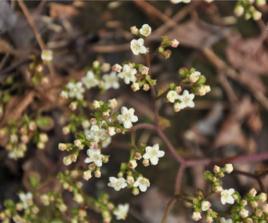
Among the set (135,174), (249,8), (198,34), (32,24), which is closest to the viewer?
(135,174)

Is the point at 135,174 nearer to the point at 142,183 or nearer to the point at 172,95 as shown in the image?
the point at 142,183

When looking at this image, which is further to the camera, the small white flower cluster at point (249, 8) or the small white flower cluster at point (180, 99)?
the small white flower cluster at point (249, 8)

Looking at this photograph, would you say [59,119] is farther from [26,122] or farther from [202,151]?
[202,151]

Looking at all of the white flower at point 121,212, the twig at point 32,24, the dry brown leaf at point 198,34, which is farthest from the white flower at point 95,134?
the dry brown leaf at point 198,34

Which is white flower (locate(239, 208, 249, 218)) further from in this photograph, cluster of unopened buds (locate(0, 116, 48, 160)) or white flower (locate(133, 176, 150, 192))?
cluster of unopened buds (locate(0, 116, 48, 160))

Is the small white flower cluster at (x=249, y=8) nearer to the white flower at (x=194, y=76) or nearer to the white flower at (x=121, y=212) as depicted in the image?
the white flower at (x=194, y=76)

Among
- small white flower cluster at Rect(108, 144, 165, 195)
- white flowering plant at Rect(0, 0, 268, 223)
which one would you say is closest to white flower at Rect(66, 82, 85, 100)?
white flowering plant at Rect(0, 0, 268, 223)

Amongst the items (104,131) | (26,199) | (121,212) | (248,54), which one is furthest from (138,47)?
(248,54)
